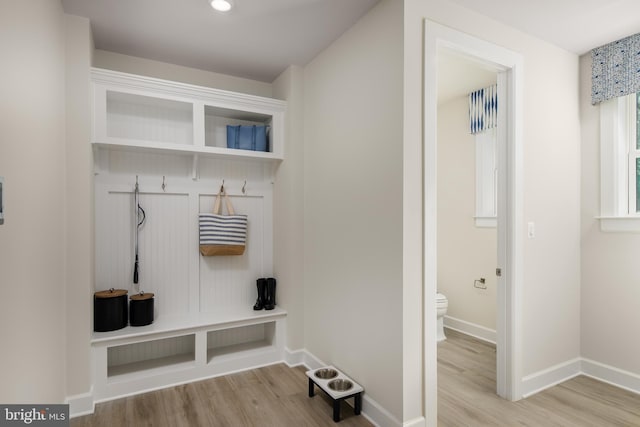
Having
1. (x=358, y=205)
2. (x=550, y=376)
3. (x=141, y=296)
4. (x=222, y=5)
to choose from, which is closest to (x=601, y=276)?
(x=550, y=376)

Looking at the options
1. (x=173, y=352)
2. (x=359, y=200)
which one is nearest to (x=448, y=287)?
(x=359, y=200)

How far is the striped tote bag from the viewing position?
9.47 ft

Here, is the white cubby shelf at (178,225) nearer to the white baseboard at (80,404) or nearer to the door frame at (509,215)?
the white baseboard at (80,404)

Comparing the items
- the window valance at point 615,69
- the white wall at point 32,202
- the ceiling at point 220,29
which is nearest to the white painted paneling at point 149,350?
the white wall at point 32,202

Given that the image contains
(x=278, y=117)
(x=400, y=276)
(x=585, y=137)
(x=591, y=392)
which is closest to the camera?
(x=400, y=276)

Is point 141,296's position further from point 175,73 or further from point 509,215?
point 509,215

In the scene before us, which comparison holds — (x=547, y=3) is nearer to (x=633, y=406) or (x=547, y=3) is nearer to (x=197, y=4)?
(x=197, y=4)

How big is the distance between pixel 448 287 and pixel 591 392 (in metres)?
1.64

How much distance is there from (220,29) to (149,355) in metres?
2.50

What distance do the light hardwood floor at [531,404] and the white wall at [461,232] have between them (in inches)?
35.1

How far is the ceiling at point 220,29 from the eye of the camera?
84.1 inches

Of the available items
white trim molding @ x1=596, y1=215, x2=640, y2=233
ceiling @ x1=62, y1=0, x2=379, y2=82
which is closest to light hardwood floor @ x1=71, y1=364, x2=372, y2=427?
white trim molding @ x1=596, y1=215, x2=640, y2=233

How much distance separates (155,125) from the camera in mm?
2871

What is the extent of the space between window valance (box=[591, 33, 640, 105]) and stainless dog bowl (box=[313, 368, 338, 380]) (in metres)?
2.78
